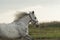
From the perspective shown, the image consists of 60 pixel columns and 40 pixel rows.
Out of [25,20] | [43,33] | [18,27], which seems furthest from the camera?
[43,33]

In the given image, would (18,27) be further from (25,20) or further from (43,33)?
(43,33)

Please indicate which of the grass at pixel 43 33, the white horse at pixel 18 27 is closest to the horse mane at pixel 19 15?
the white horse at pixel 18 27

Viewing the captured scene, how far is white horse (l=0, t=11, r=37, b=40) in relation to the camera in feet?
41.1

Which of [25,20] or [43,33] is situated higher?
[25,20]

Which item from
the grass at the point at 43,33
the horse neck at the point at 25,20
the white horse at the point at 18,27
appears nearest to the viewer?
the white horse at the point at 18,27

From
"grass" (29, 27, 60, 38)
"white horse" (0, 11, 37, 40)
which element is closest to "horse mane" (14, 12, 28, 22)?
"white horse" (0, 11, 37, 40)

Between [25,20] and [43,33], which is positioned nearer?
[25,20]

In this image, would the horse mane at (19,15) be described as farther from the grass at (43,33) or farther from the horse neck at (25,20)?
the grass at (43,33)

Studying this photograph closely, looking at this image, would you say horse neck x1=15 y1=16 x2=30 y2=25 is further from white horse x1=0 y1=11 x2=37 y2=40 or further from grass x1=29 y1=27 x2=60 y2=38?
grass x1=29 y1=27 x2=60 y2=38

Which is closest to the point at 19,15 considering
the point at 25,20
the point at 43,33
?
the point at 25,20

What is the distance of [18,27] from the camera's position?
12633 mm

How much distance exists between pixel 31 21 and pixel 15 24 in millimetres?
856

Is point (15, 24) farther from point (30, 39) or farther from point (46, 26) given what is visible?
point (46, 26)

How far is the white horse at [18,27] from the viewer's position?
12.5 metres
